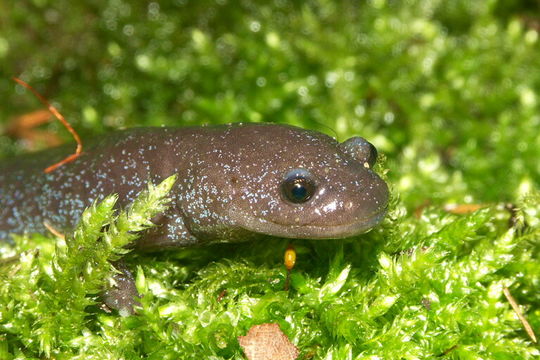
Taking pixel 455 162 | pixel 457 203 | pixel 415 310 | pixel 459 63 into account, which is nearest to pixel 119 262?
pixel 415 310

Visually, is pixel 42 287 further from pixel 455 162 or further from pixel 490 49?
pixel 490 49

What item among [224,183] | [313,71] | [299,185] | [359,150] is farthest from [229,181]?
[313,71]

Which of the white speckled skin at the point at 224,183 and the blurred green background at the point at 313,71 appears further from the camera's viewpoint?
the blurred green background at the point at 313,71

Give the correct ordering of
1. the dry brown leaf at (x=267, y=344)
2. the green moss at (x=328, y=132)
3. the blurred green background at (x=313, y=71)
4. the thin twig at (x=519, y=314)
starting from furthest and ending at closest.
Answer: the blurred green background at (x=313, y=71)
the thin twig at (x=519, y=314)
the green moss at (x=328, y=132)
the dry brown leaf at (x=267, y=344)

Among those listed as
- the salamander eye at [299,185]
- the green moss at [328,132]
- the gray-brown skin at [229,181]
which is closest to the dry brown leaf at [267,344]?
the green moss at [328,132]

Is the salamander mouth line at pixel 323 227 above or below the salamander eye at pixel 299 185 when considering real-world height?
below

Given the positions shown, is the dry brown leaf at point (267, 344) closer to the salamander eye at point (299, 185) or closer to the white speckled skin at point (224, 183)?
the white speckled skin at point (224, 183)

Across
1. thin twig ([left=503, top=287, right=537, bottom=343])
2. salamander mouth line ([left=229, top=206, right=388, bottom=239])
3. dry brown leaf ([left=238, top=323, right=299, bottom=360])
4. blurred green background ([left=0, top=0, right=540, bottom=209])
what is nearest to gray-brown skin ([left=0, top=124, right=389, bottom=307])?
salamander mouth line ([left=229, top=206, right=388, bottom=239])
